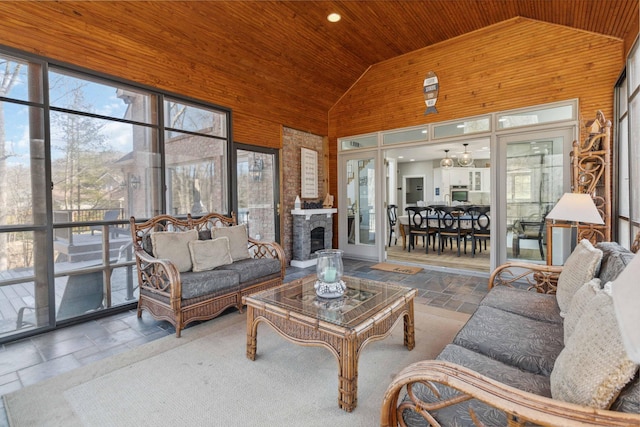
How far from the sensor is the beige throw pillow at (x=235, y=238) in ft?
12.5

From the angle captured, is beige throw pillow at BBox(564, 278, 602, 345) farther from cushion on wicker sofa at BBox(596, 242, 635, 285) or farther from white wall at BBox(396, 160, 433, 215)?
white wall at BBox(396, 160, 433, 215)

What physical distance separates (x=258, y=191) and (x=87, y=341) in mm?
3202

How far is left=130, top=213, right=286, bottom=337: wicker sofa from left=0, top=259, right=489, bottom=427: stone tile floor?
0.23 m

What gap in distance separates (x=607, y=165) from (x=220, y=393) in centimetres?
404

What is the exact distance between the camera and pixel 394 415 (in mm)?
1249

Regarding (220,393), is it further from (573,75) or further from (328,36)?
(573,75)

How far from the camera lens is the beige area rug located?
175cm

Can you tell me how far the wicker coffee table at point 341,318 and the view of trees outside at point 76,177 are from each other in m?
2.14

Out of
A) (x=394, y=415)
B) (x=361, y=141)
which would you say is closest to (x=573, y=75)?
(x=361, y=141)

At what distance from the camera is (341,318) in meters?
1.98

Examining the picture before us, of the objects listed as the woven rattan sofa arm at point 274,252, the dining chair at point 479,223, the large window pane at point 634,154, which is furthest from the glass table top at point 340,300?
the dining chair at point 479,223

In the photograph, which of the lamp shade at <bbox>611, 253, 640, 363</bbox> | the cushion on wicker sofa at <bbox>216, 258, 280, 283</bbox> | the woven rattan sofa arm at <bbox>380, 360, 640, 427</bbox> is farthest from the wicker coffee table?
the lamp shade at <bbox>611, 253, 640, 363</bbox>

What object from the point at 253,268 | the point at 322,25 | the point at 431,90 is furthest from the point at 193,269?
the point at 431,90

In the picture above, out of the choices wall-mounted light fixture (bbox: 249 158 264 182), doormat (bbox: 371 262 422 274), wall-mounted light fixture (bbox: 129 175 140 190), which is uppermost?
wall-mounted light fixture (bbox: 249 158 264 182)
